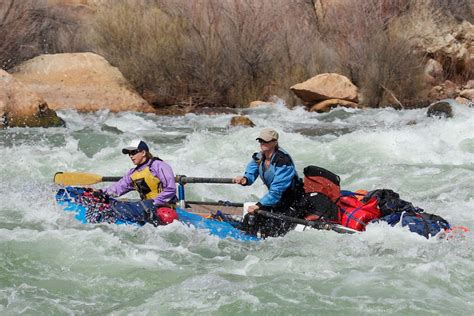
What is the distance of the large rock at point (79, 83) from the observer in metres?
15.6

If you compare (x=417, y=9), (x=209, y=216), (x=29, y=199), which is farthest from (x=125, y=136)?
(x=417, y=9)

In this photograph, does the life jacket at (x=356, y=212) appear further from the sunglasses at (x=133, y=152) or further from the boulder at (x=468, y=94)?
the boulder at (x=468, y=94)

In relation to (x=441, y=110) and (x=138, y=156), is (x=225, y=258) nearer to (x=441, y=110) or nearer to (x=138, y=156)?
(x=138, y=156)

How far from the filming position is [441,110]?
558 inches

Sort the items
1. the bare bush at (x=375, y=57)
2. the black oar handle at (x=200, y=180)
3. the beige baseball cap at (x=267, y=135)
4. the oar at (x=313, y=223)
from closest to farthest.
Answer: the oar at (x=313, y=223) < the beige baseball cap at (x=267, y=135) < the black oar handle at (x=200, y=180) < the bare bush at (x=375, y=57)

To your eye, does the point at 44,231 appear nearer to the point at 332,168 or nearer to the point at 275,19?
the point at 332,168

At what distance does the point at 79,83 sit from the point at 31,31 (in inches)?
101

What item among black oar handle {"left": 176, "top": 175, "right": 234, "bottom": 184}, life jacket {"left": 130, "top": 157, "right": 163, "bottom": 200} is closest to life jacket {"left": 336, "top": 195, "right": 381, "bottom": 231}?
black oar handle {"left": 176, "top": 175, "right": 234, "bottom": 184}

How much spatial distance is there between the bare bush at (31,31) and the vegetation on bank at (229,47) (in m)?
0.02

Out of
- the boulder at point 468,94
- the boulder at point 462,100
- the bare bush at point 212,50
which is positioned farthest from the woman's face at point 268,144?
the boulder at point 468,94

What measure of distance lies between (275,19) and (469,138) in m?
6.97

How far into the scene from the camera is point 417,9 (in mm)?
19000

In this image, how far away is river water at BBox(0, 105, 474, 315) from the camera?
18.2 feet

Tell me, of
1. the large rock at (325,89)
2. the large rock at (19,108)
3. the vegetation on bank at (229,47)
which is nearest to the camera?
the large rock at (19,108)
